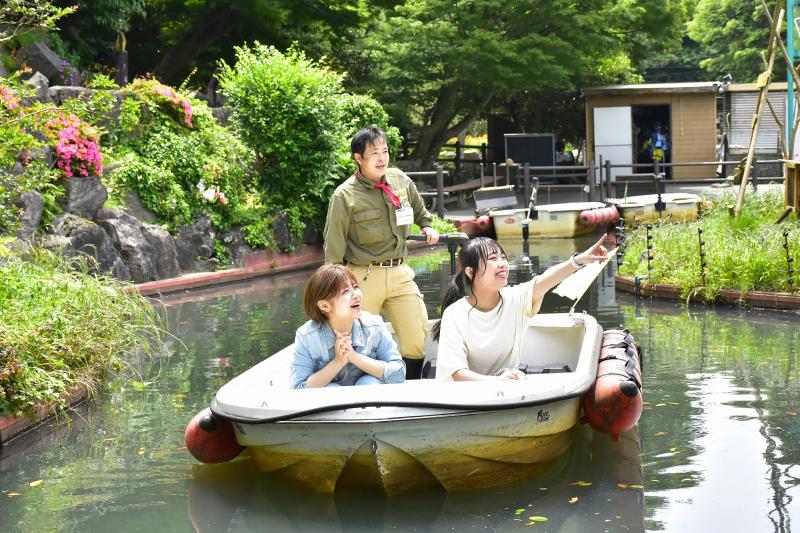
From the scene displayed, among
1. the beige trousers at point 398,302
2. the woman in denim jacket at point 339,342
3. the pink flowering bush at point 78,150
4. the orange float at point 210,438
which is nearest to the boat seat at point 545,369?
the beige trousers at point 398,302

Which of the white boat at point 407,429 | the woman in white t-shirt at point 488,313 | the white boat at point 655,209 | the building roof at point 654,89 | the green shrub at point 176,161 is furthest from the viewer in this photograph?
the building roof at point 654,89

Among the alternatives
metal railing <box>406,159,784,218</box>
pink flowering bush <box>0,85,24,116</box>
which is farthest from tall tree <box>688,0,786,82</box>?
pink flowering bush <box>0,85,24,116</box>

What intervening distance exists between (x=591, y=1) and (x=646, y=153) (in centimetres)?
636

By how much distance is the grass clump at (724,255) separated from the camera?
11891mm

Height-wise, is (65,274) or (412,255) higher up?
(65,274)

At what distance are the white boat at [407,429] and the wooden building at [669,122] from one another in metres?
26.7

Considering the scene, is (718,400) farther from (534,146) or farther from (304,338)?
(534,146)

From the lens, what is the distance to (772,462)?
6.28 m

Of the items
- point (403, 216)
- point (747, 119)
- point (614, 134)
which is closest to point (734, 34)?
point (747, 119)

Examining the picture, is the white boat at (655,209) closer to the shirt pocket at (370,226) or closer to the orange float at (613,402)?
the shirt pocket at (370,226)

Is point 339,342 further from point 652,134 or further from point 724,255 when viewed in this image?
point 652,134

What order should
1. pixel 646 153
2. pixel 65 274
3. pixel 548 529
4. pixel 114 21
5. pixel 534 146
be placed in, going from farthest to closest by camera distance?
pixel 646 153, pixel 534 146, pixel 114 21, pixel 65 274, pixel 548 529

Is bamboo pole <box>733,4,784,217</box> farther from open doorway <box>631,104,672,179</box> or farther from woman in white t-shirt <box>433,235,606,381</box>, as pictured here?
open doorway <box>631,104,672,179</box>

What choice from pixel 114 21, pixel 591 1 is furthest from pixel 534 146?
pixel 114 21
